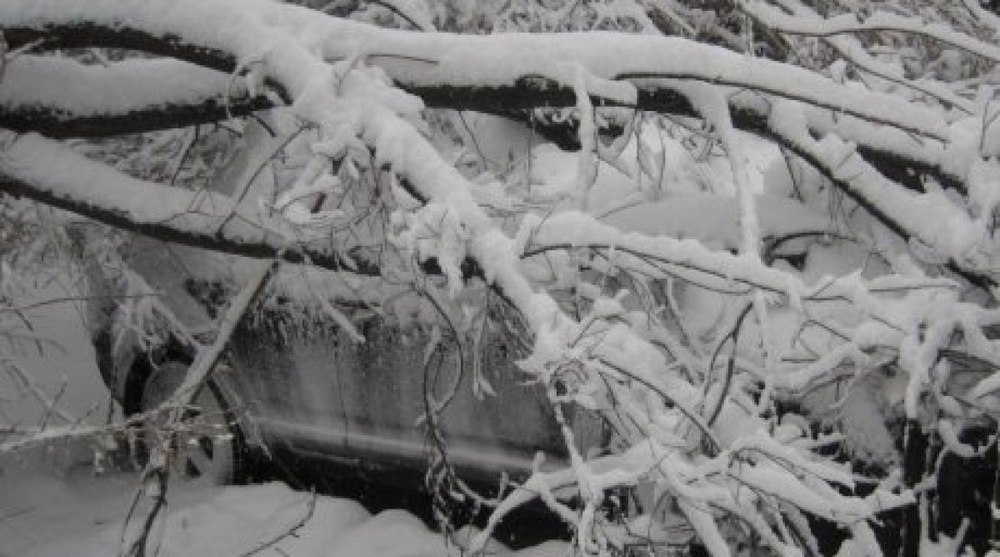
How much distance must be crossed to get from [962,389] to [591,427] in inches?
51.1

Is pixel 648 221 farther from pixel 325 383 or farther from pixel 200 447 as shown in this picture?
pixel 200 447

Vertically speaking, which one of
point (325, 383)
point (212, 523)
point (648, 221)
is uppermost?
point (648, 221)

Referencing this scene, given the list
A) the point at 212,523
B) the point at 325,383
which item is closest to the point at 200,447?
the point at 212,523

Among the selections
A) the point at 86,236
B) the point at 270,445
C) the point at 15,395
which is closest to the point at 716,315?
the point at 270,445

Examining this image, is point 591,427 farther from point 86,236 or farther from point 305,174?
point 86,236

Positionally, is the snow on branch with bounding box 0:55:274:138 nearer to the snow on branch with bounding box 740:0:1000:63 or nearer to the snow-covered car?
the snow-covered car

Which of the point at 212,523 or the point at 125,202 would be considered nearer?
the point at 125,202

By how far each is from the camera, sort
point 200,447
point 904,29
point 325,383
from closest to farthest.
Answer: point 904,29
point 325,383
point 200,447

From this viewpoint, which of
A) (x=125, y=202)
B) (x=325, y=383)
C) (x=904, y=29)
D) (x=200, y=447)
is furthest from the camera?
(x=200, y=447)

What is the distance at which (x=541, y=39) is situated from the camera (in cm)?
289

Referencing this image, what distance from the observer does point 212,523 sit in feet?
15.9

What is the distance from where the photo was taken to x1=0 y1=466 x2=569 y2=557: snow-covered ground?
Result: 4.52 meters

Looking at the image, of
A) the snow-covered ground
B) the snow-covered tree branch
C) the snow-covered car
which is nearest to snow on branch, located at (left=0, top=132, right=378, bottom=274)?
the snow-covered tree branch

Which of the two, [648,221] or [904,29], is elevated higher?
[904,29]
